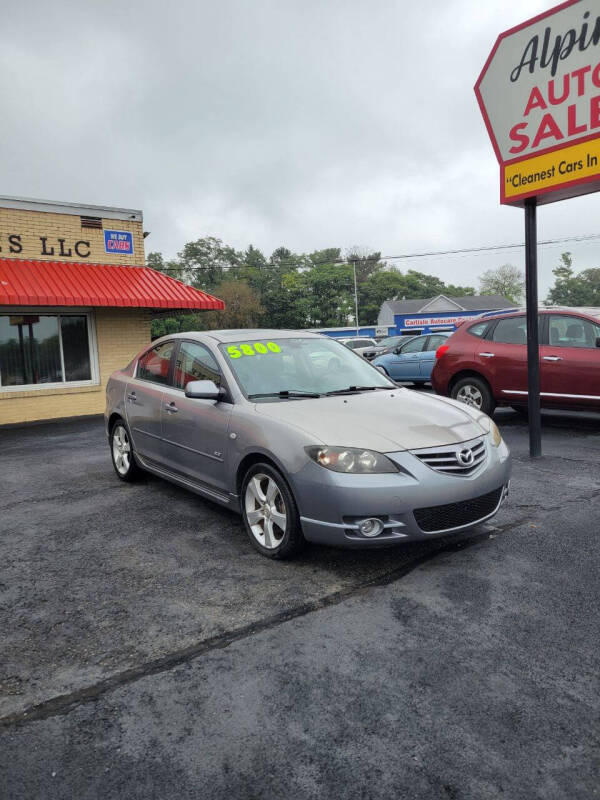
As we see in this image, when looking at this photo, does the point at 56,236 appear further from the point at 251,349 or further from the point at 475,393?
the point at 251,349

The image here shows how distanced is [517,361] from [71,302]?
8042mm

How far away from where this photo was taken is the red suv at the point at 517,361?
315 inches

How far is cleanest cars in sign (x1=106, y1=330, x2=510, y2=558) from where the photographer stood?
140 inches

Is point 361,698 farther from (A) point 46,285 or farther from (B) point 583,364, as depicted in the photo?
(A) point 46,285

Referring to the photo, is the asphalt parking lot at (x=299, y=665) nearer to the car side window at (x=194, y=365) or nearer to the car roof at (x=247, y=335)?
the car side window at (x=194, y=365)

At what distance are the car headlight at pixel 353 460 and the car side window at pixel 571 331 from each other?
18.6ft

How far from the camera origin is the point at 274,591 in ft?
11.6

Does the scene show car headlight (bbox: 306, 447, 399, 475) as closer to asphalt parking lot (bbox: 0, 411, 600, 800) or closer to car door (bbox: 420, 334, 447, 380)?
asphalt parking lot (bbox: 0, 411, 600, 800)

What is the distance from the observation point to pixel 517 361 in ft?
28.1

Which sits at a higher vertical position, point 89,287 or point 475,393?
point 89,287

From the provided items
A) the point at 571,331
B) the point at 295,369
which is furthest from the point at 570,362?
the point at 295,369

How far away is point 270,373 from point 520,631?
2.57m

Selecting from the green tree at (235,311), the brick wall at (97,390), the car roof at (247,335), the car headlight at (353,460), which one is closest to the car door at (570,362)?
the car roof at (247,335)

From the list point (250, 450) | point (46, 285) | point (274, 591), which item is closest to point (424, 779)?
point (274, 591)
